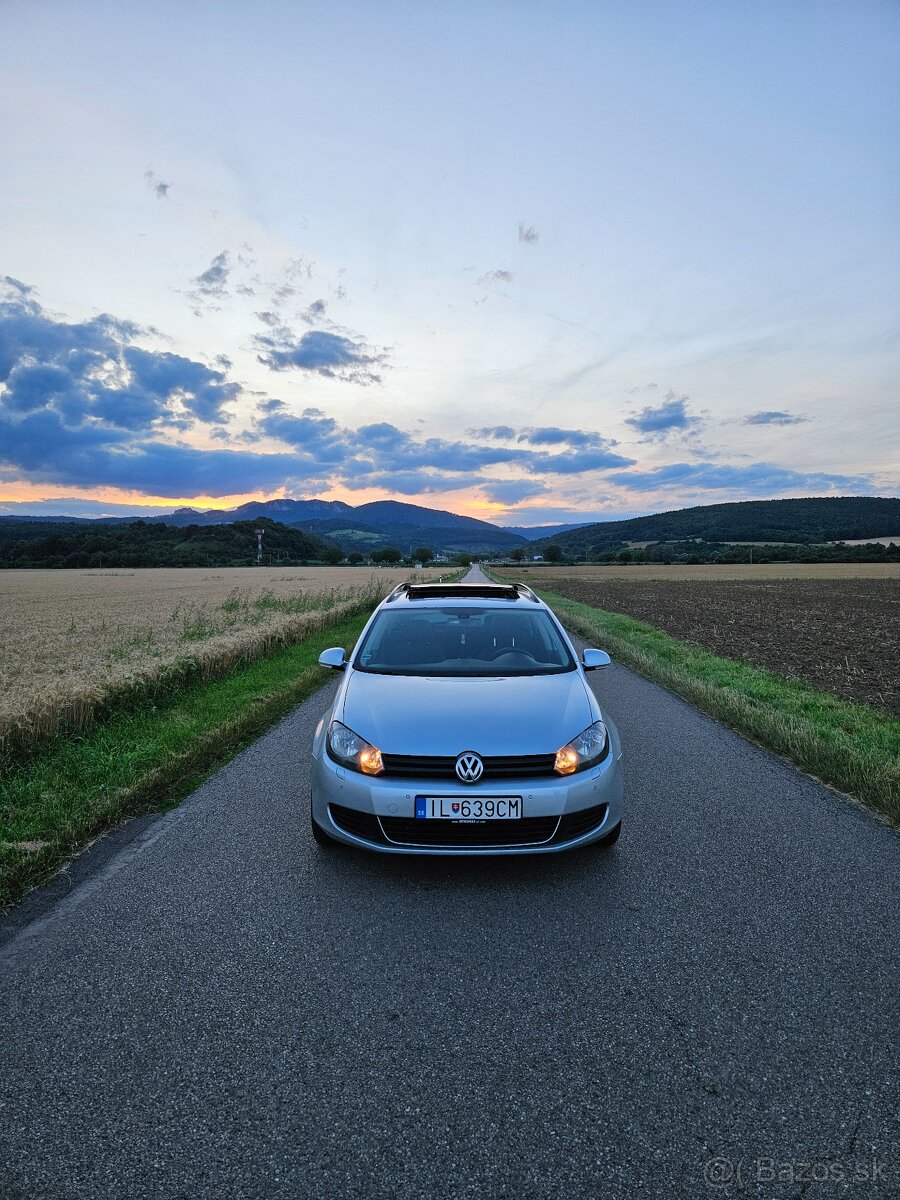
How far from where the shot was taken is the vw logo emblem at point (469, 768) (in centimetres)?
332

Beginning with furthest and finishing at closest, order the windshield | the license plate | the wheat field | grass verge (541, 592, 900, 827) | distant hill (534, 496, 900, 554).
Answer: distant hill (534, 496, 900, 554)
the wheat field
grass verge (541, 592, 900, 827)
the windshield
the license plate

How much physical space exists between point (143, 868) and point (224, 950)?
3.73 feet

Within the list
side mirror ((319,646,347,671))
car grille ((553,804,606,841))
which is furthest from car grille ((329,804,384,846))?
side mirror ((319,646,347,671))

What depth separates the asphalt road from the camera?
1.79 meters

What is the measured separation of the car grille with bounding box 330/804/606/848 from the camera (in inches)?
130

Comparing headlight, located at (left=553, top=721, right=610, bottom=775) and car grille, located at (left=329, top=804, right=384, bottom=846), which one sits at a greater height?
headlight, located at (left=553, top=721, right=610, bottom=775)

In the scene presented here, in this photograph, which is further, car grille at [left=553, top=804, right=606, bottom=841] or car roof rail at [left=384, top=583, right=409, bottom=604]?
car roof rail at [left=384, top=583, right=409, bottom=604]

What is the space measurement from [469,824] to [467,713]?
665 millimetres

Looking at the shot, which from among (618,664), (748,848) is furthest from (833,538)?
(748,848)

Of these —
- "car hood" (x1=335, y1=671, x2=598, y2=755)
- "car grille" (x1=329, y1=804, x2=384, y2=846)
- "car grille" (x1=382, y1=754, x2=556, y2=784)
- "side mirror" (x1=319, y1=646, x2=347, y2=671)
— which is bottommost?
"car grille" (x1=329, y1=804, x2=384, y2=846)

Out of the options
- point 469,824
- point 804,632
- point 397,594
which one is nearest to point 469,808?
point 469,824

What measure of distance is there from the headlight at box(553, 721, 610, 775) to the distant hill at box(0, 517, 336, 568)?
316 ft

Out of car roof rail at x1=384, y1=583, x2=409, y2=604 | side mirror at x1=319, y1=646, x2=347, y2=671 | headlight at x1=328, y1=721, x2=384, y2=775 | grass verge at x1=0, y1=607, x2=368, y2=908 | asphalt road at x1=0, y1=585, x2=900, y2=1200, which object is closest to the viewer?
asphalt road at x1=0, y1=585, x2=900, y2=1200

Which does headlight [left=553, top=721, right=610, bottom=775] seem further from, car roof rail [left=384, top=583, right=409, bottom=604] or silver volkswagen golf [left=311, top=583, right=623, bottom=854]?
car roof rail [left=384, top=583, right=409, bottom=604]
